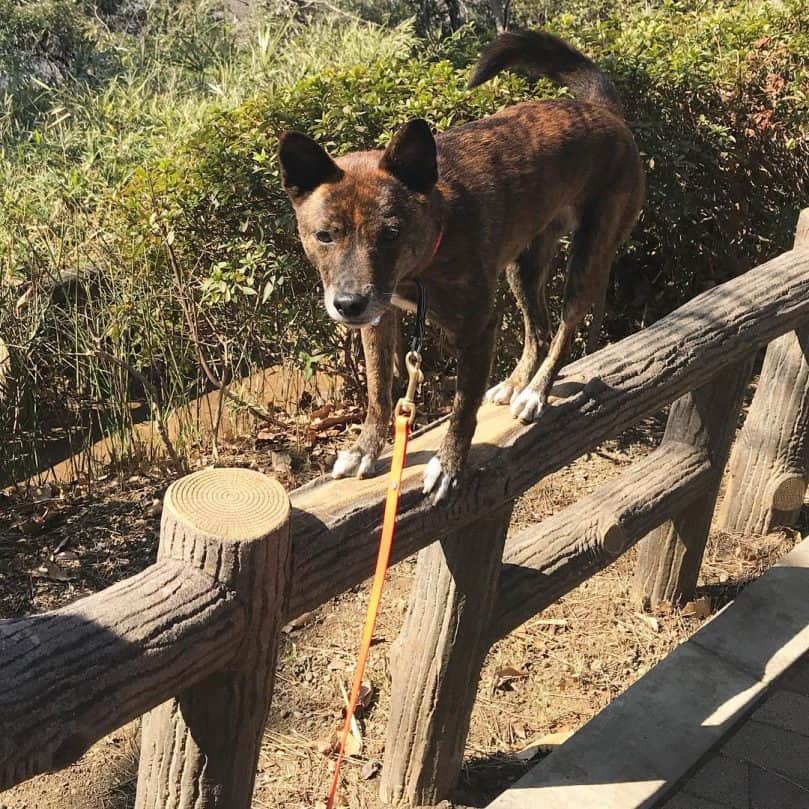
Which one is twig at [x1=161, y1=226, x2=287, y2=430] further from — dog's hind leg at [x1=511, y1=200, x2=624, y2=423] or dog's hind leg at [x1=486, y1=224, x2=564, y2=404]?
dog's hind leg at [x1=511, y1=200, x2=624, y2=423]

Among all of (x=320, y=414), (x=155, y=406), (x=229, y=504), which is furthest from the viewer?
(x=320, y=414)

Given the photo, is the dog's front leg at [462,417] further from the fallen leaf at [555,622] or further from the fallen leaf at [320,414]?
the fallen leaf at [320,414]

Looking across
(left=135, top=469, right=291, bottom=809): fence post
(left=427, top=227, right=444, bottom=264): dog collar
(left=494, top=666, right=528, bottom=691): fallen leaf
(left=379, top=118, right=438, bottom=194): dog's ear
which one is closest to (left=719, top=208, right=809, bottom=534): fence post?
(left=494, top=666, right=528, bottom=691): fallen leaf

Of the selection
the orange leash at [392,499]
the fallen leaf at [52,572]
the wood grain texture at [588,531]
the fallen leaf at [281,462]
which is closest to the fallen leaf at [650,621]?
the wood grain texture at [588,531]

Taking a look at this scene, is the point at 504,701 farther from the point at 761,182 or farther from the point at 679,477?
the point at 761,182

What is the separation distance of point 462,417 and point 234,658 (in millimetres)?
909

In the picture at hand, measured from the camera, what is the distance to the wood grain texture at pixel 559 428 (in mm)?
2191

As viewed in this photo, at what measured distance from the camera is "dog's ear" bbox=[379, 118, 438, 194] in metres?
2.33

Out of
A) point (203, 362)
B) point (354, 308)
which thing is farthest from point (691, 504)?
point (203, 362)

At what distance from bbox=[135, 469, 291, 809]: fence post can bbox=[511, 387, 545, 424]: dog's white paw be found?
3.25 feet

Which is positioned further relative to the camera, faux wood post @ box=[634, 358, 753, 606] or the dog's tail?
faux wood post @ box=[634, 358, 753, 606]

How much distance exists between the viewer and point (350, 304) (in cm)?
223

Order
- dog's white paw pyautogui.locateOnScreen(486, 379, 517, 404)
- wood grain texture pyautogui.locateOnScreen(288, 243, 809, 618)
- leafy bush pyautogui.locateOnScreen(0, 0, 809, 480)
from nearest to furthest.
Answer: wood grain texture pyautogui.locateOnScreen(288, 243, 809, 618)
dog's white paw pyautogui.locateOnScreen(486, 379, 517, 404)
leafy bush pyautogui.locateOnScreen(0, 0, 809, 480)

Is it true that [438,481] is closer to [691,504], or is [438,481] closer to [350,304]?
[350,304]
